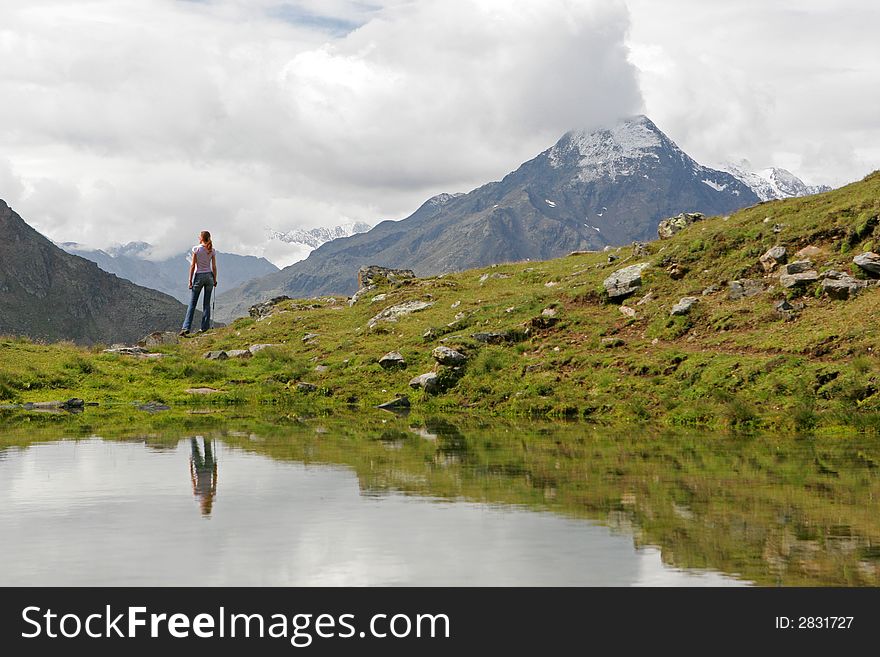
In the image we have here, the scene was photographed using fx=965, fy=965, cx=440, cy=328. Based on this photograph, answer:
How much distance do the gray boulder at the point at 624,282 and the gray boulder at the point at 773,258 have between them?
5.09 metres

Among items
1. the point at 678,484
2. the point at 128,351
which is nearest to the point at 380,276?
the point at 128,351

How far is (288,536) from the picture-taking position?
11.6 meters

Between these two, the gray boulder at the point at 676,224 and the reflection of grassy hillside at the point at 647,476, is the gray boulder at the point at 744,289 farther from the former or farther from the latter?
the gray boulder at the point at 676,224

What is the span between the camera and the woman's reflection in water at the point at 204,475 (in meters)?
→ 14.3

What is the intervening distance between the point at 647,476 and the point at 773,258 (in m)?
21.8

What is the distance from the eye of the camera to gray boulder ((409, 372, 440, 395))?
1383 inches

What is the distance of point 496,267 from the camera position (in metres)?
59.5

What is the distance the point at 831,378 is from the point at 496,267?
34.8 meters

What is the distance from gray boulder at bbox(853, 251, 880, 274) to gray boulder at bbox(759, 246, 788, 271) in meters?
3.53

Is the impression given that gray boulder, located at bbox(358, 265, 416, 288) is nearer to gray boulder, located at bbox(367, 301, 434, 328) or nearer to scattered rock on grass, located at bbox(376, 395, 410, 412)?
gray boulder, located at bbox(367, 301, 434, 328)

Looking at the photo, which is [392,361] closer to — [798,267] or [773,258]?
[773,258]
